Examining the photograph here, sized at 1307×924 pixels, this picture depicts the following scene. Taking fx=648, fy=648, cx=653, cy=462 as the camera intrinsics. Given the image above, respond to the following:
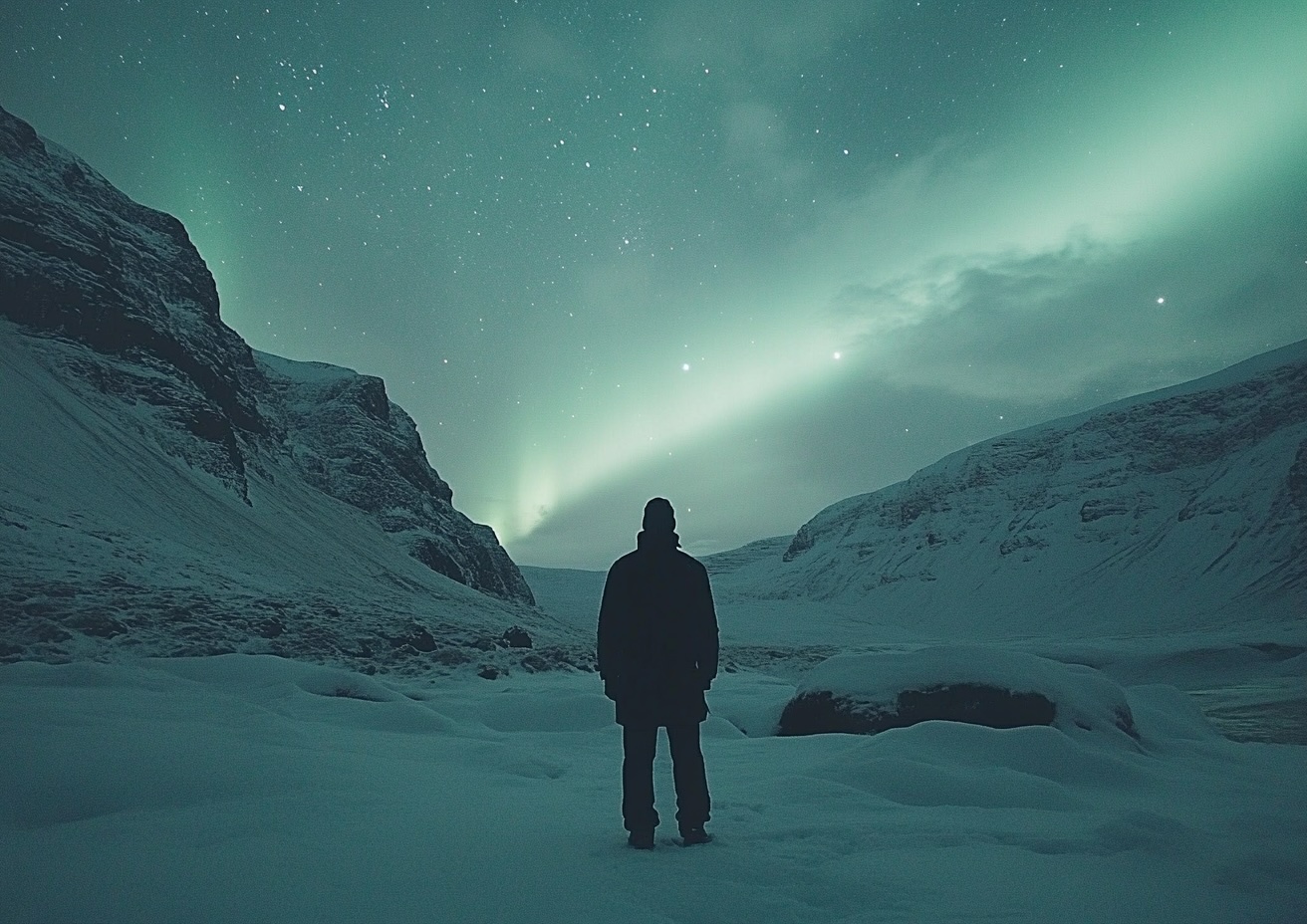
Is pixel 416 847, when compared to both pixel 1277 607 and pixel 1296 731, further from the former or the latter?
pixel 1277 607

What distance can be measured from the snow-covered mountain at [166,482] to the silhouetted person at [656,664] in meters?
14.4

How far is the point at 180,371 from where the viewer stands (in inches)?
1909

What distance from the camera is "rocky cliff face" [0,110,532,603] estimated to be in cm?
3994

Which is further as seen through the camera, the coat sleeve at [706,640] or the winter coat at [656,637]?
the coat sleeve at [706,640]

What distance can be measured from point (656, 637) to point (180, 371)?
2254 inches

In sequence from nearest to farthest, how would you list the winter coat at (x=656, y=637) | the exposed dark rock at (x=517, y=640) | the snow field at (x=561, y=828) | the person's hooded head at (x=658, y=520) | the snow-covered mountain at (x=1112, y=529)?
the snow field at (x=561, y=828) → the winter coat at (x=656, y=637) → the person's hooded head at (x=658, y=520) → the exposed dark rock at (x=517, y=640) → the snow-covered mountain at (x=1112, y=529)

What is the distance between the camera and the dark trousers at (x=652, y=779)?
12.7 ft

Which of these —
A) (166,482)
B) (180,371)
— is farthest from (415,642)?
(180,371)

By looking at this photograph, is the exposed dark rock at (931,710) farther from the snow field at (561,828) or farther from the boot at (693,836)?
the boot at (693,836)

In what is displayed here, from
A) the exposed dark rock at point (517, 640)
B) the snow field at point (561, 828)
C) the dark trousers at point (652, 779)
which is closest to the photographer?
the snow field at point (561, 828)

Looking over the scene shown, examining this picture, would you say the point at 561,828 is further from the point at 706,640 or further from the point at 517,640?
the point at 517,640

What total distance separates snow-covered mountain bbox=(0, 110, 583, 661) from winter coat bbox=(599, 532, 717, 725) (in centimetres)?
1432

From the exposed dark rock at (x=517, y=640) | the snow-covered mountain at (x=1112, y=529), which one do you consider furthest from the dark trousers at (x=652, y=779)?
the snow-covered mountain at (x=1112, y=529)

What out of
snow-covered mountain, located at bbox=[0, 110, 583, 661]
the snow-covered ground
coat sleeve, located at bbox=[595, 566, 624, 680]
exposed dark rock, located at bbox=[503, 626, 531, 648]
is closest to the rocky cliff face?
snow-covered mountain, located at bbox=[0, 110, 583, 661]
